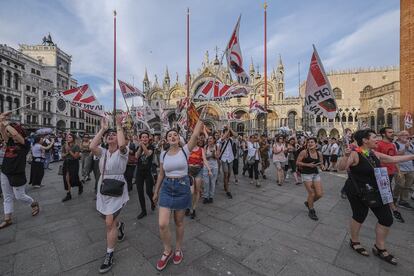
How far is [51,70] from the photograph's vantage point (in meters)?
39.6

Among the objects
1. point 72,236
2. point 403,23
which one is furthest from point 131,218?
point 403,23

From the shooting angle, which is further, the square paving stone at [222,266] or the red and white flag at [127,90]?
the red and white flag at [127,90]

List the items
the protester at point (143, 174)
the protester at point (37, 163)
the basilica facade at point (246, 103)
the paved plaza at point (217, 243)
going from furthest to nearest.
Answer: the basilica facade at point (246, 103), the protester at point (37, 163), the protester at point (143, 174), the paved plaza at point (217, 243)

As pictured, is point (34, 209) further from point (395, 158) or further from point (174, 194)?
point (395, 158)

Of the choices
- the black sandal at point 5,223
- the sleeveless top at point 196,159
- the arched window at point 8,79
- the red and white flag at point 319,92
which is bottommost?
the black sandal at point 5,223

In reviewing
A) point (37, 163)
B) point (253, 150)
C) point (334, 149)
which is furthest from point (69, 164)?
point (334, 149)

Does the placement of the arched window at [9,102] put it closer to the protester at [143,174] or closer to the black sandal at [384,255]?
the protester at [143,174]

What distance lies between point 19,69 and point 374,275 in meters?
44.5

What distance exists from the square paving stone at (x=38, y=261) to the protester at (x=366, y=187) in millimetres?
4267

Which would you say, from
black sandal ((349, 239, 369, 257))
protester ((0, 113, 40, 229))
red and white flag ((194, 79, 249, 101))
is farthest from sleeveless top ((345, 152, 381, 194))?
red and white flag ((194, 79, 249, 101))

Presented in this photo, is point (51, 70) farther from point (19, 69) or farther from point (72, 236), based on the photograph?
point (72, 236)

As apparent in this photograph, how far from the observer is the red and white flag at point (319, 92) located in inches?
169

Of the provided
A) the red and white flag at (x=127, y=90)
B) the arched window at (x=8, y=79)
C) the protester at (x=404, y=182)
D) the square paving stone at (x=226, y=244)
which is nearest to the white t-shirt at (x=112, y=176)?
the square paving stone at (x=226, y=244)

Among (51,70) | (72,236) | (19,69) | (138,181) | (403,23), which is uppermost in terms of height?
(51,70)
